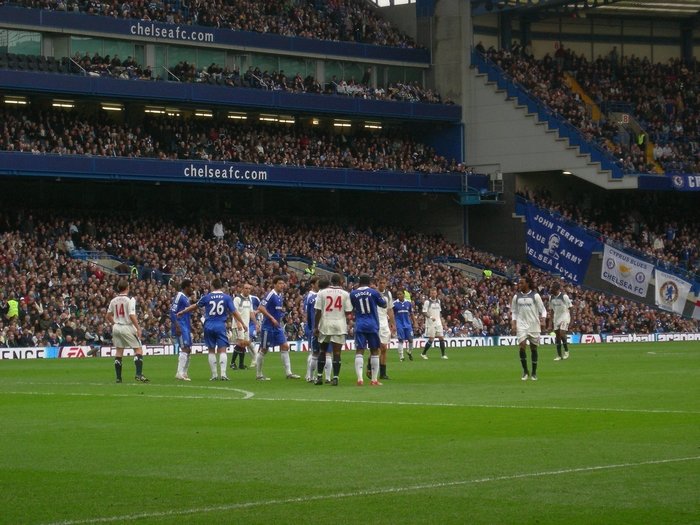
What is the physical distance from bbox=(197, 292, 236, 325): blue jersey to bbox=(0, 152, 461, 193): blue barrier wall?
28359 millimetres

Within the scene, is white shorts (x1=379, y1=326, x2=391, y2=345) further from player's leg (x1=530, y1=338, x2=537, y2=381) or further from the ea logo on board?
the ea logo on board

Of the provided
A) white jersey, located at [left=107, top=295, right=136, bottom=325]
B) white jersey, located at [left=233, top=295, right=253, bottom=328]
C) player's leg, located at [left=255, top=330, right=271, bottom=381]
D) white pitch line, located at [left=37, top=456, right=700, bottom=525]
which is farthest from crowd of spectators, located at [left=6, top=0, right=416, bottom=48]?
white pitch line, located at [left=37, top=456, right=700, bottom=525]

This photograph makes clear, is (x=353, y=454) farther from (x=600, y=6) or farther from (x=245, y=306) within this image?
(x=600, y=6)

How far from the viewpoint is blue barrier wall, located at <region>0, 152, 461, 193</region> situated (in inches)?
2013

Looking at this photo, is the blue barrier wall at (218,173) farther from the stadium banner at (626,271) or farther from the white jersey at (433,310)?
the white jersey at (433,310)

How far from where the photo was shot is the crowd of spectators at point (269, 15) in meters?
56.1

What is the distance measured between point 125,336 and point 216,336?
6.52 ft

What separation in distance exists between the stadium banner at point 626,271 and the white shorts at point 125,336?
134ft

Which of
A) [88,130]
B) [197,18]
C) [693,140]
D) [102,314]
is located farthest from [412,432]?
[693,140]

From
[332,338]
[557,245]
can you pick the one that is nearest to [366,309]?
[332,338]

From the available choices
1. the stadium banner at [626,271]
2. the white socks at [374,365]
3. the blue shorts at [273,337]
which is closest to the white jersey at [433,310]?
the blue shorts at [273,337]

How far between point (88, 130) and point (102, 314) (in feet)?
46.4

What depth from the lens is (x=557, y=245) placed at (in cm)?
6228

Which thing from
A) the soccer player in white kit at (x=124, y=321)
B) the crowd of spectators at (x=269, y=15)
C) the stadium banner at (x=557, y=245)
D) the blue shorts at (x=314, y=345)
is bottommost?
the blue shorts at (x=314, y=345)
